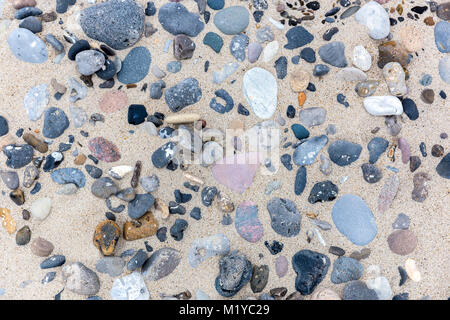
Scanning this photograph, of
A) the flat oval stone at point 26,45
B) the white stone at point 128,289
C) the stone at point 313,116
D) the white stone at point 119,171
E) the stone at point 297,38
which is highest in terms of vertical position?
the stone at point 297,38

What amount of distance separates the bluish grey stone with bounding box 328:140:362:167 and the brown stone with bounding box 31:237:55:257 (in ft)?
4.91

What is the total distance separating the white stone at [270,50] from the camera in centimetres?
188

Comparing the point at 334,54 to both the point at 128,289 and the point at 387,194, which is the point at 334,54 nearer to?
the point at 387,194

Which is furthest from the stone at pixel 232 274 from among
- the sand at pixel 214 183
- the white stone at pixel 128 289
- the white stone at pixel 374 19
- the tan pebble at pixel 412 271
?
the white stone at pixel 374 19

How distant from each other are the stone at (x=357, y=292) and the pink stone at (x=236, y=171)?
0.73 metres

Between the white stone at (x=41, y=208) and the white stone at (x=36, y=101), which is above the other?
the white stone at (x=36, y=101)

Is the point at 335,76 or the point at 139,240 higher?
the point at 335,76

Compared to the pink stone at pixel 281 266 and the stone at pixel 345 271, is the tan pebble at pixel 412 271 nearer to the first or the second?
the stone at pixel 345 271

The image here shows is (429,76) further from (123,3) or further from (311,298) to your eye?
(123,3)

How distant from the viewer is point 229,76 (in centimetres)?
187

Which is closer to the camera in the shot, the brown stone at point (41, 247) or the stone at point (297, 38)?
the brown stone at point (41, 247)

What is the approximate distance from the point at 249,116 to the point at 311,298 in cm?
98

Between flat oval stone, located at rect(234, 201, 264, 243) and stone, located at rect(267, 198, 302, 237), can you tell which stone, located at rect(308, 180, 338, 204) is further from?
flat oval stone, located at rect(234, 201, 264, 243)
